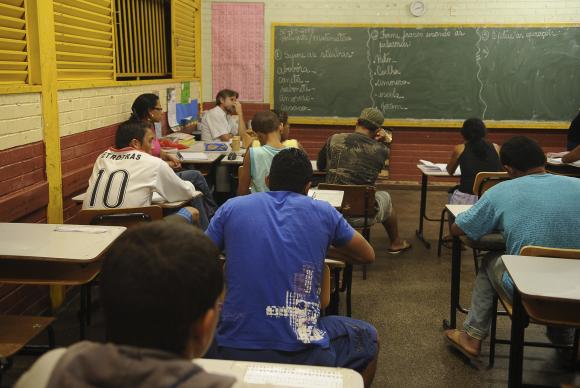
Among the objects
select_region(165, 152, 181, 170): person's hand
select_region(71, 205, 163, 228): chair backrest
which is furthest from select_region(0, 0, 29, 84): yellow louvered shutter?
select_region(165, 152, 181, 170): person's hand

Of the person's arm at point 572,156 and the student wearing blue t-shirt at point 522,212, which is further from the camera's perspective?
the person's arm at point 572,156

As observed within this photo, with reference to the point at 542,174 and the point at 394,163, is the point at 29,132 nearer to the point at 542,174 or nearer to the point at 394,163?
the point at 542,174

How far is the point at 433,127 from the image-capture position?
734cm

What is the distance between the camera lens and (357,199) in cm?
404

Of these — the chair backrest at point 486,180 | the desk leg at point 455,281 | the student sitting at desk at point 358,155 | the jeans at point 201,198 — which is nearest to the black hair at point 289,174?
the desk leg at point 455,281

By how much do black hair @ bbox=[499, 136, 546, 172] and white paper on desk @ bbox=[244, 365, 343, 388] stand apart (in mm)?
1791

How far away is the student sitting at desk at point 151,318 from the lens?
0.82 metres

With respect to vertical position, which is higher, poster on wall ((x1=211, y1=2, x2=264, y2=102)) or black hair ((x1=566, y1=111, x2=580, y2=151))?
poster on wall ((x1=211, y1=2, x2=264, y2=102))

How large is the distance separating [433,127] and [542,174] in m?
4.74

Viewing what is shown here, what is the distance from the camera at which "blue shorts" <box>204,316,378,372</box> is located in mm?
1817

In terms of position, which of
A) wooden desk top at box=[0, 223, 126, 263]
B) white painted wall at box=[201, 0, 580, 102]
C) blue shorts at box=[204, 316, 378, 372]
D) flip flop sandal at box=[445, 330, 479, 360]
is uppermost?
white painted wall at box=[201, 0, 580, 102]

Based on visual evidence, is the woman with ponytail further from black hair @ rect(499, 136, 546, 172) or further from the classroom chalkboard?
the classroom chalkboard

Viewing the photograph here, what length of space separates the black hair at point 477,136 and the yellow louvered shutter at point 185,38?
349 cm

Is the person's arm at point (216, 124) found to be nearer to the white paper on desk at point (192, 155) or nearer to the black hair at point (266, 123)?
the white paper on desk at point (192, 155)
